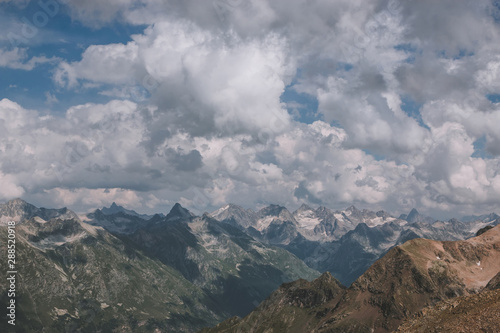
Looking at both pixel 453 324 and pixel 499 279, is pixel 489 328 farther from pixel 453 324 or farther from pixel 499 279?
pixel 499 279

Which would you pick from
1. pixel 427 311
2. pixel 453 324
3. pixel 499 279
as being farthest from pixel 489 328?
pixel 499 279

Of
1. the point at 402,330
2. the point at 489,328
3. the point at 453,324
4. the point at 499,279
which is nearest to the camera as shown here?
the point at 489,328

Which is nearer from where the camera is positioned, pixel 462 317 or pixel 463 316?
pixel 462 317

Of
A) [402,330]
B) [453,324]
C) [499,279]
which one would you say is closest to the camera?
[453,324]

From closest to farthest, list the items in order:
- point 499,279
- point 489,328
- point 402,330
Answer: point 489,328 < point 402,330 < point 499,279

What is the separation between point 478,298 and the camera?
13612 centimetres

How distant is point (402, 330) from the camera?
488 feet

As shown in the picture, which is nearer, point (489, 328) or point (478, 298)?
point (489, 328)

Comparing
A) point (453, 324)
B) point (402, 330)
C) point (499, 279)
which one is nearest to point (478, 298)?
point (453, 324)

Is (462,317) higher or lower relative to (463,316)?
lower

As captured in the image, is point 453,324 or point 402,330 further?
point 402,330

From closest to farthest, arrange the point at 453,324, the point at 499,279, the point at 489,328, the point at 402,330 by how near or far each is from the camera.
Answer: the point at 489,328 < the point at 453,324 < the point at 402,330 < the point at 499,279

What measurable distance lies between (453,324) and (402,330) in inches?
958

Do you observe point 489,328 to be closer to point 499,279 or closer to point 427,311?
point 427,311
